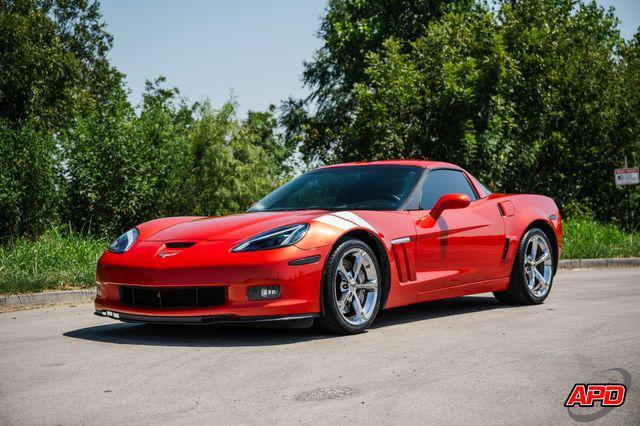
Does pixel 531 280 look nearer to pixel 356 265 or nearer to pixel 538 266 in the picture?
pixel 538 266

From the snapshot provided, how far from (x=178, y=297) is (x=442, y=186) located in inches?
117

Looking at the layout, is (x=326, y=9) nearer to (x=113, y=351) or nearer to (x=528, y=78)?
(x=528, y=78)

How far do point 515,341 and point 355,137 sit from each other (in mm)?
16097

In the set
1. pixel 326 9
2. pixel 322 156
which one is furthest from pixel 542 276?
pixel 326 9

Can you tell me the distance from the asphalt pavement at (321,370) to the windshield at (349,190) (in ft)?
3.48

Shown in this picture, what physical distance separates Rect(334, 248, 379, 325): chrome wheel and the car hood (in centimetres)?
44

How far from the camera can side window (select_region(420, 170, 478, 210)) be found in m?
7.50

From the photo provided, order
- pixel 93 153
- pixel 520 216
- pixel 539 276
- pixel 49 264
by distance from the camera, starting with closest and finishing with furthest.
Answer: pixel 520 216
pixel 539 276
pixel 49 264
pixel 93 153

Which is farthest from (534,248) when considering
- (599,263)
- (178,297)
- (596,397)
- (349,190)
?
(599,263)

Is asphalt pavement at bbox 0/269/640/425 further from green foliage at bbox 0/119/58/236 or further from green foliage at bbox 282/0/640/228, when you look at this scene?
green foliage at bbox 282/0/640/228

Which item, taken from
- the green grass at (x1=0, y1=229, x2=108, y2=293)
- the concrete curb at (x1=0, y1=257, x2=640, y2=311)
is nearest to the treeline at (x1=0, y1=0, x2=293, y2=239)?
the green grass at (x1=0, y1=229, x2=108, y2=293)

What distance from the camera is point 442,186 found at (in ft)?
25.8

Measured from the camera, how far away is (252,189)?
3166 centimetres

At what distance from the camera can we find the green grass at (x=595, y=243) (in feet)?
53.4
